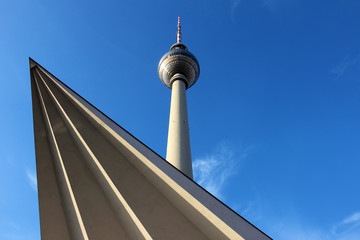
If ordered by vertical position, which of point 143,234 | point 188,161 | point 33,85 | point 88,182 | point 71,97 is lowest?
point 143,234

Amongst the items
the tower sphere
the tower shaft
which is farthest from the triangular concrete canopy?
the tower sphere

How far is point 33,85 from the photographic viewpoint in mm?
7453

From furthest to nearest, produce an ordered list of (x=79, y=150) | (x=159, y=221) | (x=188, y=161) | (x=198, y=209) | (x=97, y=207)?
(x=188, y=161) < (x=79, y=150) < (x=97, y=207) < (x=159, y=221) < (x=198, y=209)

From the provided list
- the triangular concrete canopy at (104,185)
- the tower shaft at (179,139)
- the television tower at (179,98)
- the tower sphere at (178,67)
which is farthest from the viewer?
the tower sphere at (178,67)

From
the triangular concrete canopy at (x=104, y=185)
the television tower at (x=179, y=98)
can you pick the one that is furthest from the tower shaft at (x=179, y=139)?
the triangular concrete canopy at (x=104, y=185)

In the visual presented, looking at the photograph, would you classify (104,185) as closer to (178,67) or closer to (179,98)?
(179,98)

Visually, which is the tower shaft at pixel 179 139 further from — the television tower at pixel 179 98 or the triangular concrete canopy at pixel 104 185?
the triangular concrete canopy at pixel 104 185

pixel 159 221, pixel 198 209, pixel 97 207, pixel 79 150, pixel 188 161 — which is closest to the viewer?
pixel 198 209

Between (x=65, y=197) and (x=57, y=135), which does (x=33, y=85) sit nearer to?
(x=57, y=135)

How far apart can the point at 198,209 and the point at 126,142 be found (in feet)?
6.96

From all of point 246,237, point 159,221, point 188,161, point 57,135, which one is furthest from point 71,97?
point 188,161

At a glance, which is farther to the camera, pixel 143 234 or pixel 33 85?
pixel 33 85

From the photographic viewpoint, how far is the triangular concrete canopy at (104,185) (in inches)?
191

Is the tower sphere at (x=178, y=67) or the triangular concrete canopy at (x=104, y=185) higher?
the tower sphere at (x=178, y=67)
